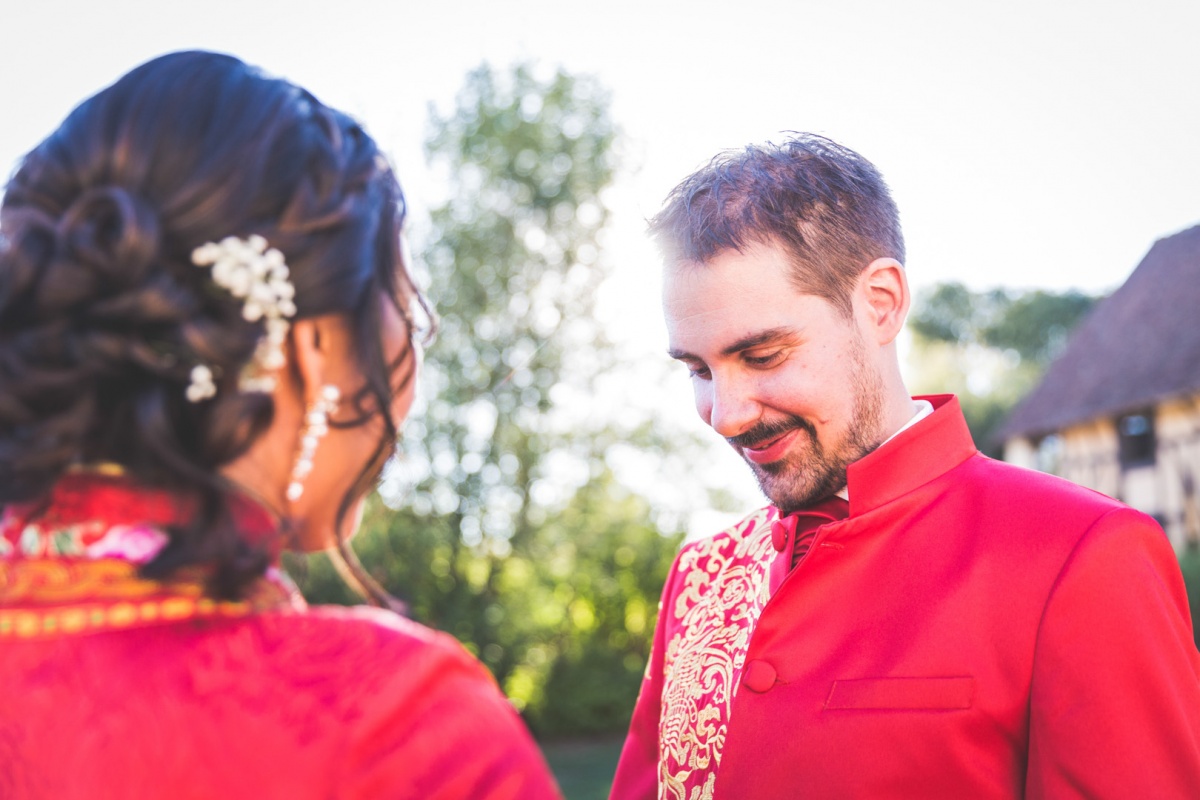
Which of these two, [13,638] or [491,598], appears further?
[491,598]

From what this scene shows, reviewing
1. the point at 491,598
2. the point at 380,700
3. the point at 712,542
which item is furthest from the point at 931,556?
the point at 491,598

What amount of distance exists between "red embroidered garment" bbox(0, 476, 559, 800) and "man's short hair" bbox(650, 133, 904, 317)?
5.75 ft

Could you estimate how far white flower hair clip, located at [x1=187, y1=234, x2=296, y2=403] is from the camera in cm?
133

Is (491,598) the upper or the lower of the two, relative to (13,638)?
lower

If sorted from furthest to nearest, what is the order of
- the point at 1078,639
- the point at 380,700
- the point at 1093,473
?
the point at 1093,473 < the point at 1078,639 < the point at 380,700

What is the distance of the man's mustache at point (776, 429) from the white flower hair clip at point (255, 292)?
1.67 metres

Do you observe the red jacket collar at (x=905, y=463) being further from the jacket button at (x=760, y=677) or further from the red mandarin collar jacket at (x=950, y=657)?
the jacket button at (x=760, y=677)

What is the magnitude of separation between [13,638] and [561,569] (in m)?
19.4

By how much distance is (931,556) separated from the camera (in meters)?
2.46

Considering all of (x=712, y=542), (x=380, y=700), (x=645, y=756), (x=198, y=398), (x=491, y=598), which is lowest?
(x=491, y=598)

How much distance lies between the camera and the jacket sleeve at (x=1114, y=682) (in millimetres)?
1996

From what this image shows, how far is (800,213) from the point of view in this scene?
2852 millimetres

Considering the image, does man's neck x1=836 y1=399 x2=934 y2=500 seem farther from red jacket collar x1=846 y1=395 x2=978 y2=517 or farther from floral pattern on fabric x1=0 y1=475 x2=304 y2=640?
floral pattern on fabric x1=0 y1=475 x2=304 y2=640

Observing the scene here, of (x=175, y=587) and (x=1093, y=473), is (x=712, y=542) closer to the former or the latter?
(x=175, y=587)
